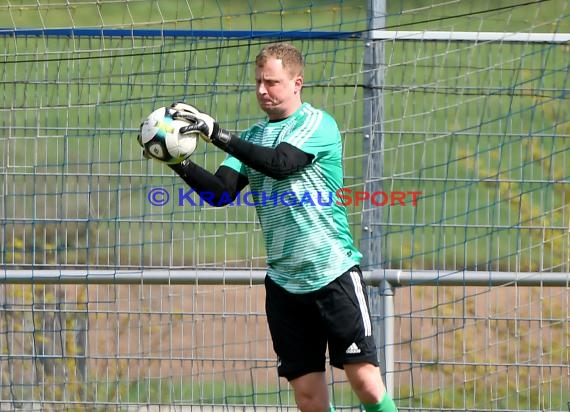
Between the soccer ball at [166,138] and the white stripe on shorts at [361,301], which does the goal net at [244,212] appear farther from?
the soccer ball at [166,138]

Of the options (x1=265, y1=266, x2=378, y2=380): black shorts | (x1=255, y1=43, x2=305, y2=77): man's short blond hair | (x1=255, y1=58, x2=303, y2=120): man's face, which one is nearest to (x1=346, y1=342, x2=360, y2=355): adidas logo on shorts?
(x1=265, y1=266, x2=378, y2=380): black shorts

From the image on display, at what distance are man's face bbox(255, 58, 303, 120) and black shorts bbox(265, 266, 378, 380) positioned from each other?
29.2 inches

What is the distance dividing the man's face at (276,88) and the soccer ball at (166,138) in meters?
0.37

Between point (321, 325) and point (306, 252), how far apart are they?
34 centimetres

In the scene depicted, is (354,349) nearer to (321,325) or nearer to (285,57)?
(321,325)

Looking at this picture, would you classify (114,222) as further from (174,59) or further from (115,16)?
(115,16)

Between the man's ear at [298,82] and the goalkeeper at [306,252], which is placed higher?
the man's ear at [298,82]

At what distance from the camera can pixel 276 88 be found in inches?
181

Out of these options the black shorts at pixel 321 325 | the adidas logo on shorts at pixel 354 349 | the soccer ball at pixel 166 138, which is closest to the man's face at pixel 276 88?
the soccer ball at pixel 166 138

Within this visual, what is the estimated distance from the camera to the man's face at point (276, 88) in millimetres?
4574

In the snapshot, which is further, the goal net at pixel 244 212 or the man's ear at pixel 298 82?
the goal net at pixel 244 212

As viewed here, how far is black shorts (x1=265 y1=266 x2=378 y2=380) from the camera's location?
15.2 ft

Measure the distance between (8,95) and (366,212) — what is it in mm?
2091

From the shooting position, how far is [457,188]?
19.3ft
